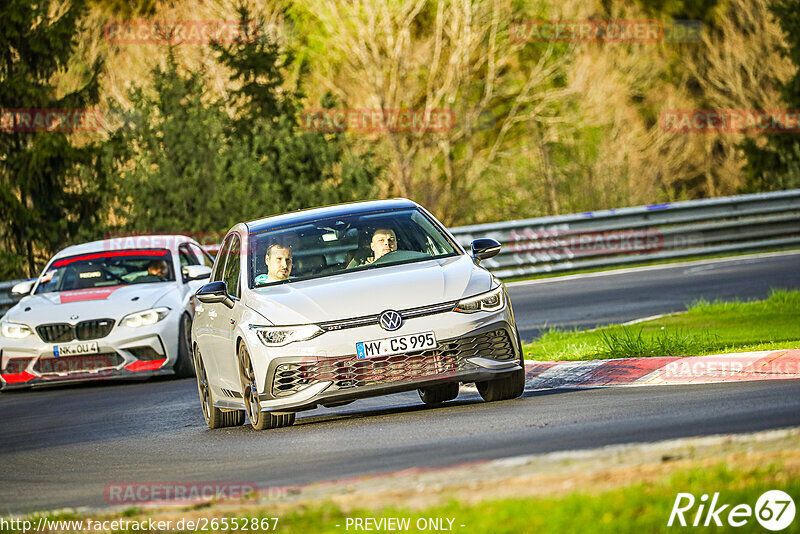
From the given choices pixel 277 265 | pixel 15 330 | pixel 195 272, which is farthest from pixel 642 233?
pixel 277 265

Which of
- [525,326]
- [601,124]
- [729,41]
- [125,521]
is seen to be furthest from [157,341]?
[729,41]

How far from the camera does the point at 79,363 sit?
1644 cm

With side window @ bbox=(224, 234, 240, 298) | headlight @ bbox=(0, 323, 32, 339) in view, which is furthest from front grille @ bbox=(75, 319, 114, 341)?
side window @ bbox=(224, 234, 240, 298)

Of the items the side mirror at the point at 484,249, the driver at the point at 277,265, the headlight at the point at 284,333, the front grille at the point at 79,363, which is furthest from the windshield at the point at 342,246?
the front grille at the point at 79,363

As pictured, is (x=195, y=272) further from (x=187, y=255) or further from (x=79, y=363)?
(x=79, y=363)

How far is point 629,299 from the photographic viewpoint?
19.6 m

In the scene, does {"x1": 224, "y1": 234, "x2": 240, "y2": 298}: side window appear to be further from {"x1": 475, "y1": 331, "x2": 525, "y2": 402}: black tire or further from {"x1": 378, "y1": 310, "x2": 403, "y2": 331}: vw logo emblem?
{"x1": 475, "y1": 331, "x2": 525, "y2": 402}: black tire

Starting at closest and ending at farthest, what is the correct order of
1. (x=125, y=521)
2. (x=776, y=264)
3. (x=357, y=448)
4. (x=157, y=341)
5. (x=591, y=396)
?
1. (x=125, y=521)
2. (x=357, y=448)
3. (x=591, y=396)
4. (x=157, y=341)
5. (x=776, y=264)

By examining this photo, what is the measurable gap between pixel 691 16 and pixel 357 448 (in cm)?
4908

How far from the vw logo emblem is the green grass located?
3.18m

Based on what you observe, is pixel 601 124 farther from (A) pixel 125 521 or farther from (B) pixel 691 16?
(A) pixel 125 521

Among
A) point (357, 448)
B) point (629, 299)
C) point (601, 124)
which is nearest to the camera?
point (357, 448)

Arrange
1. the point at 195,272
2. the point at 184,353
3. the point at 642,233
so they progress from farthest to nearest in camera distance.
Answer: the point at 642,233 < the point at 195,272 < the point at 184,353

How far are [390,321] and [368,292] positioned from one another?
34 centimetres
